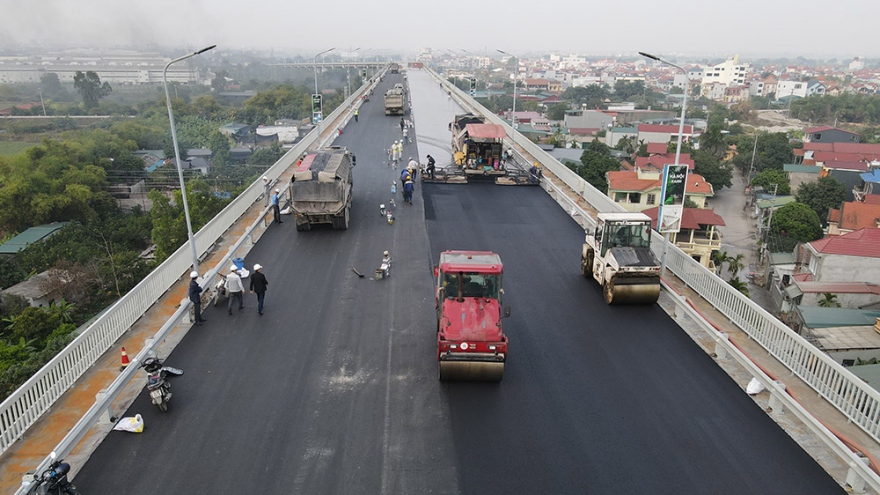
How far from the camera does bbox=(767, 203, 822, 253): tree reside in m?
49.1

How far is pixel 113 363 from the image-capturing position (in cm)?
1138

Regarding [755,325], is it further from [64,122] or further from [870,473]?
[64,122]

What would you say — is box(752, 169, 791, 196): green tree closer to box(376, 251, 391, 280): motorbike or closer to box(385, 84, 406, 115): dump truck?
box(385, 84, 406, 115): dump truck

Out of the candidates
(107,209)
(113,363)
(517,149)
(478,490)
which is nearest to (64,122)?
(107,209)

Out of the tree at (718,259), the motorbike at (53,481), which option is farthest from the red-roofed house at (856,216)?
the motorbike at (53,481)

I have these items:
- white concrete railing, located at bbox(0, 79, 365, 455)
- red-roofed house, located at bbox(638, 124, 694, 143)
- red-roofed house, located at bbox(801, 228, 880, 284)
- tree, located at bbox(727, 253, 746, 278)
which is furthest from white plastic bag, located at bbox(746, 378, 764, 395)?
red-roofed house, located at bbox(638, 124, 694, 143)

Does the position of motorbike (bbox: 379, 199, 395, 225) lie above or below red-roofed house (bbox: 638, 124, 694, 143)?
above

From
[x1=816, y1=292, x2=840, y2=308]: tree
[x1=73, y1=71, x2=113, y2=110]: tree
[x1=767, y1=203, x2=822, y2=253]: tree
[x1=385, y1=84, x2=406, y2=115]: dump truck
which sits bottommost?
[x1=767, y1=203, x2=822, y2=253]: tree

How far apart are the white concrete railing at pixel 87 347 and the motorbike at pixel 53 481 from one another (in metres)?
0.70

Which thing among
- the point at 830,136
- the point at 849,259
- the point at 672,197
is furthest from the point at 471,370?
the point at 830,136

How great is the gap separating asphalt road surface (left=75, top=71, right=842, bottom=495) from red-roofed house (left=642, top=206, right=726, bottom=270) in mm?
26261

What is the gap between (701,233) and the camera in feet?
133

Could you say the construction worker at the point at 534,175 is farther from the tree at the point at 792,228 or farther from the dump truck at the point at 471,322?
the tree at the point at 792,228

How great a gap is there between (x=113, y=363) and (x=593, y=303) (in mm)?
11004
